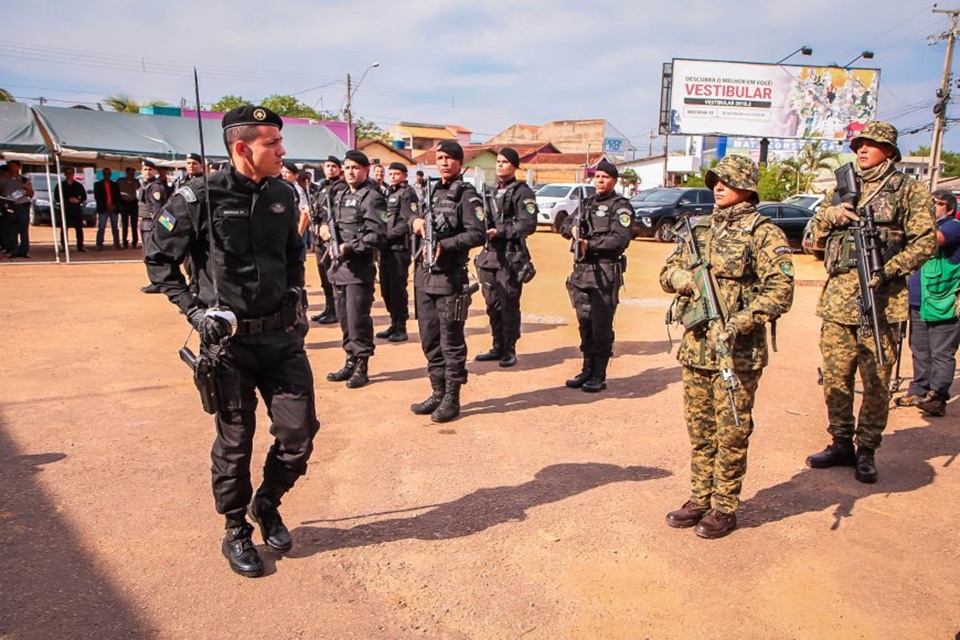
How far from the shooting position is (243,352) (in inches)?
125

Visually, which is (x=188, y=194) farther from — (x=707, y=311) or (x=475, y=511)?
(x=707, y=311)

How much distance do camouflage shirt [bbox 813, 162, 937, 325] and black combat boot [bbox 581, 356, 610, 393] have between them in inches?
84.1

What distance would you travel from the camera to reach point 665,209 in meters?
21.6

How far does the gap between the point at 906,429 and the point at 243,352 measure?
4.84 meters

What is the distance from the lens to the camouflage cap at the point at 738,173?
3535 millimetres

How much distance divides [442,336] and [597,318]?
5.24 feet

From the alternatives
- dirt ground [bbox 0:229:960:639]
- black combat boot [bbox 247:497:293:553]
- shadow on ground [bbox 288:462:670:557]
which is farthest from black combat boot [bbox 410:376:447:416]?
black combat boot [bbox 247:497:293:553]

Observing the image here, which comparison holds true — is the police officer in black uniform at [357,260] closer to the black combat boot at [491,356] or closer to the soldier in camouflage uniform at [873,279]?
the black combat boot at [491,356]

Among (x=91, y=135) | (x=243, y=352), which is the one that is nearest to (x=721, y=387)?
(x=243, y=352)

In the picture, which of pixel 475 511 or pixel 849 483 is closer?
pixel 475 511

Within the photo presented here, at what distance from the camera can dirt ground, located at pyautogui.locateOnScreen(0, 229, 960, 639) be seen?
118 inches

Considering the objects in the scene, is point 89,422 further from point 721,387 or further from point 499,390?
point 721,387

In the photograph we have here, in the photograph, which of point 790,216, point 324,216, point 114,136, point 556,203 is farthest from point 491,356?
point 556,203

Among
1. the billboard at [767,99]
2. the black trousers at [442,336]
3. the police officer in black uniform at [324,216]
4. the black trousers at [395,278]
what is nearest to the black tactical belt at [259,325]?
the black trousers at [442,336]
